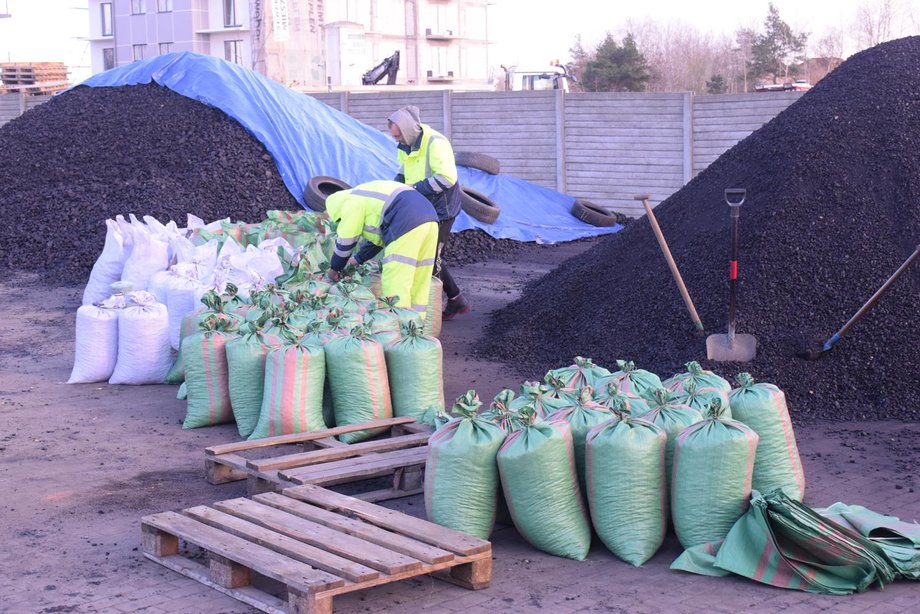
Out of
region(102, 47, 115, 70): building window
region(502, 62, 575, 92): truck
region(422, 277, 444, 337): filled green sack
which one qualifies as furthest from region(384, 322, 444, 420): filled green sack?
region(102, 47, 115, 70): building window

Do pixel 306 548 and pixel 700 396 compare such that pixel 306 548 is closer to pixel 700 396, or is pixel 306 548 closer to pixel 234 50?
pixel 700 396

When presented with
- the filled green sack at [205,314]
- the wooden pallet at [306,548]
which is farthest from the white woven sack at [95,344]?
the wooden pallet at [306,548]

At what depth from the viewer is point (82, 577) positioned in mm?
4199

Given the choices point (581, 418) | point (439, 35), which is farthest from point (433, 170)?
point (439, 35)

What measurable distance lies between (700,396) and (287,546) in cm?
187

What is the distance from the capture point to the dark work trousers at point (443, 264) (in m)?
8.84

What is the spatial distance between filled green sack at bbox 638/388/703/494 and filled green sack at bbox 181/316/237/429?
280cm

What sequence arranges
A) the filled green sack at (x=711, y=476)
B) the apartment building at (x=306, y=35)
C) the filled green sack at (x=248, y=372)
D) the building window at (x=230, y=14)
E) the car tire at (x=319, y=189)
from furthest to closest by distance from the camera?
1. the building window at (x=230, y=14)
2. the apartment building at (x=306, y=35)
3. the car tire at (x=319, y=189)
4. the filled green sack at (x=248, y=372)
5. the filled green sack at (x=711, y=476)

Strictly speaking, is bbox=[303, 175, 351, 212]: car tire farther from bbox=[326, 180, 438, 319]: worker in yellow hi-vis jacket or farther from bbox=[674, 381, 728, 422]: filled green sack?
bbox=[674, 381, 728, 422]: filled green sack

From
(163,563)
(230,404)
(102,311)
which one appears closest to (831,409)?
(230,404)

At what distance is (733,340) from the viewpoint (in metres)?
6.76

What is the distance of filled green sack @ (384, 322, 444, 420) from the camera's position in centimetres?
599

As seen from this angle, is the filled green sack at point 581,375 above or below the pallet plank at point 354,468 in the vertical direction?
above

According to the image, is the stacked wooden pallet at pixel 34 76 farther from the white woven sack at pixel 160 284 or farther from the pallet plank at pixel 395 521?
the pallet plank at pixel 395 521
